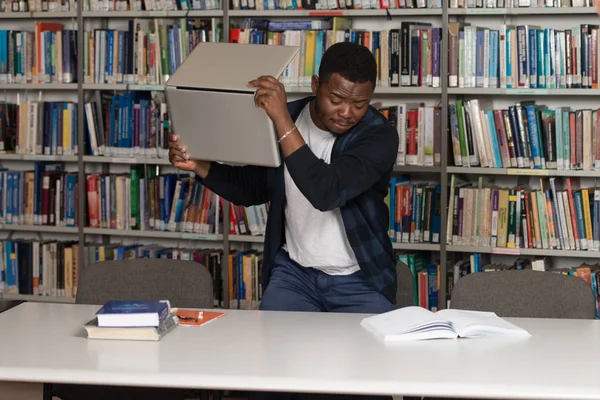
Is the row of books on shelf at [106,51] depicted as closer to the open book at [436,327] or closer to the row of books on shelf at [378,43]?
the row of books on shelf at [378,43]

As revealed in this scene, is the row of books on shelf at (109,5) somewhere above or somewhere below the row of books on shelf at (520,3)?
above

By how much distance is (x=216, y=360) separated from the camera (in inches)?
78.8

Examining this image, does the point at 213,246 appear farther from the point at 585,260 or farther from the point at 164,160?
the point at 585,260

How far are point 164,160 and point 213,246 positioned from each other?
1.81 ft

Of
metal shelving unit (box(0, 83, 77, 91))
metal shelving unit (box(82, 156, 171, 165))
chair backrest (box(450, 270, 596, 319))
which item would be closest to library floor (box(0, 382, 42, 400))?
metal shelving unit (box(82, 156, 171, 165))

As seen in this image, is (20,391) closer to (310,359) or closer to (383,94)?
(383,94)

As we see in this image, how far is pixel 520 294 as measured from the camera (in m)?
2.69

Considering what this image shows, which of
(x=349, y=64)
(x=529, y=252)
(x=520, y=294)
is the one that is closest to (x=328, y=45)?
(x=529, y=252)

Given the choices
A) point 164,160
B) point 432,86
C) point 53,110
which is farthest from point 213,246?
point 432,86

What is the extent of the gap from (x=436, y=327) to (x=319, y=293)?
2.10 ft

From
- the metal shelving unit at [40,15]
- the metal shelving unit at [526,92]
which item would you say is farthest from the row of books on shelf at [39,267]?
the metal shelving unit at [526,92]

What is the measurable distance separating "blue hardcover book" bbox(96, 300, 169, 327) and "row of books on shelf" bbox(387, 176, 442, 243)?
2032mm

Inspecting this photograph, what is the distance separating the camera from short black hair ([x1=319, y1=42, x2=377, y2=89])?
2682mm

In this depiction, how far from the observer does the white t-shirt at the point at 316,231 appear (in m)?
2.77
